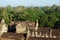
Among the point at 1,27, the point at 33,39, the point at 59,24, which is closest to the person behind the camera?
the point at 33,39

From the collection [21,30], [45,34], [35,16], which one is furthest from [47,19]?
[45,34]

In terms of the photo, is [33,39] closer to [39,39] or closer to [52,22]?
[39,39]

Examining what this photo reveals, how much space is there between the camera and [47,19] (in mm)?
45594

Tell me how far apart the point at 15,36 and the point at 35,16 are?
21702 millimetres

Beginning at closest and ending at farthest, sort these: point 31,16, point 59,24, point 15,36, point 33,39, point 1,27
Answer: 1. point 33,39
2. point 15,36
3. point 1,27
4. point 59,24
5. point 31,16

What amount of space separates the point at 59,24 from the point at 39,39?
1876 centimetres

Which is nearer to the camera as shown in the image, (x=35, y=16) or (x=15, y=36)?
(x=15, y=36)

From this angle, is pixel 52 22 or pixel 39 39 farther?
pixel 52 22

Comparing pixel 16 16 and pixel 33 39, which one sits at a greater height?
pixel 16 16

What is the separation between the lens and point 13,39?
27172 millimetres

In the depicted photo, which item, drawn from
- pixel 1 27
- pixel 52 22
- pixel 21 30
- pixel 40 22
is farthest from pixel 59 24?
pixel 1 27

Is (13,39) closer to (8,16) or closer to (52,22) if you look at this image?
(52,22)

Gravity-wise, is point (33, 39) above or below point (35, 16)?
below

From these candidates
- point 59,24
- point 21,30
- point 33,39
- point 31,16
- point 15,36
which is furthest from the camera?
point 31,16
